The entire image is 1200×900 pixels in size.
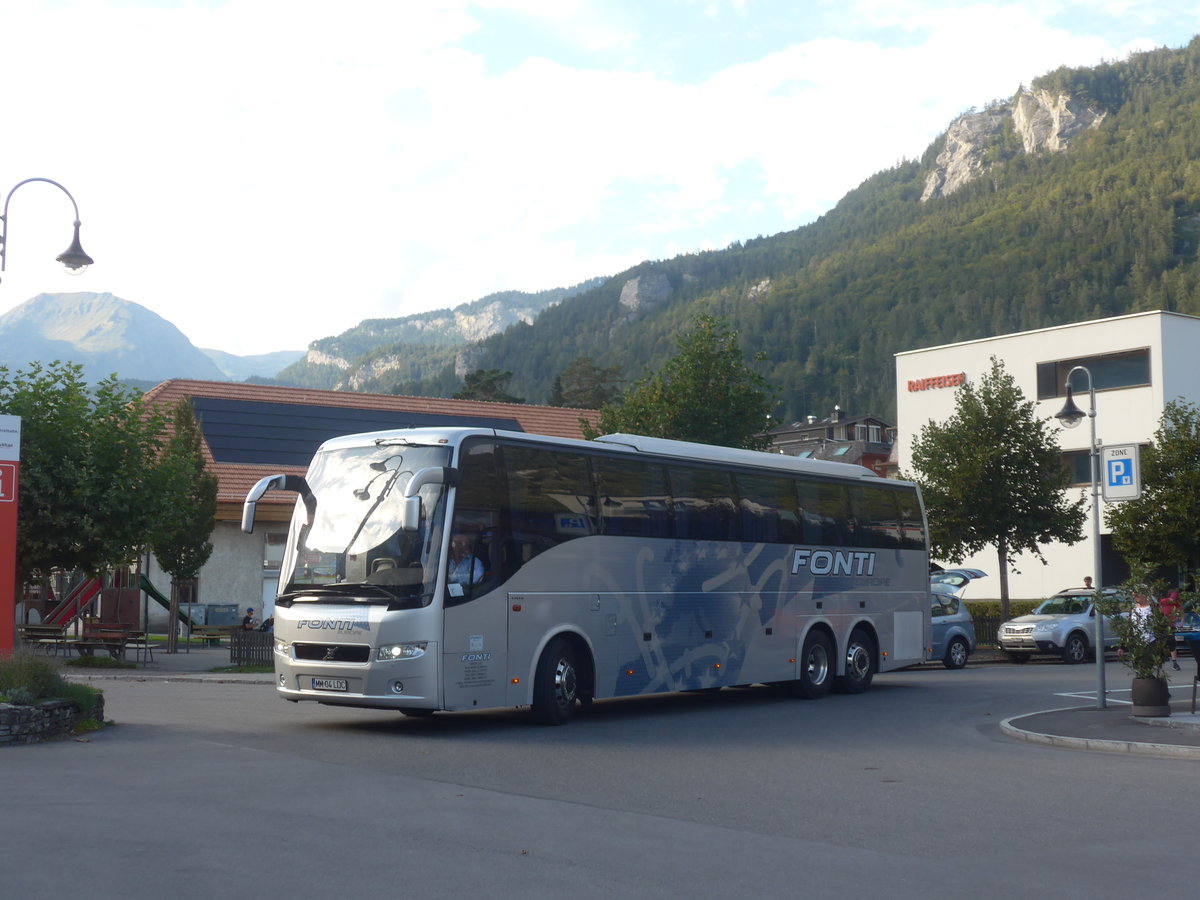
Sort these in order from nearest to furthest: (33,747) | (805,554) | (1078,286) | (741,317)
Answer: (33,747) < (805,554) < (1078,286) < (741,317)

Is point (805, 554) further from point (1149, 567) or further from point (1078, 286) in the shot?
point (1078, 286)

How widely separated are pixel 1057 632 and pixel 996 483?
6.22 metres

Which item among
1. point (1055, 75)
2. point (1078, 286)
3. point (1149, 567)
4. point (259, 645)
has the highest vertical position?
point (1055, 75)

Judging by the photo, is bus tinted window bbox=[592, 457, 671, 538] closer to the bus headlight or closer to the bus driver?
the bus driver

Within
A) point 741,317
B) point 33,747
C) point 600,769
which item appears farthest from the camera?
point 741,317

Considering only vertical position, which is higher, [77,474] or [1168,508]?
[77,474]

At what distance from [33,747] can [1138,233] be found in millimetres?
120294

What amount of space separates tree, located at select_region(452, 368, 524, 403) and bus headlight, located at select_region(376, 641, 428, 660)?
90.1 metres

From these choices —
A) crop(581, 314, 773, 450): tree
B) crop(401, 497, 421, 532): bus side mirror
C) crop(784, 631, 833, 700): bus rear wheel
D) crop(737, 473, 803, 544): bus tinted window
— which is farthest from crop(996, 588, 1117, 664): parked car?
crop(401, 497, 421, 532): bus side mirror

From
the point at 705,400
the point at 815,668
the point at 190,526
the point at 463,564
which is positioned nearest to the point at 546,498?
the point at 463,564

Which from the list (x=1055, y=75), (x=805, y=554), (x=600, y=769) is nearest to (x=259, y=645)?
(x=805, y=554)

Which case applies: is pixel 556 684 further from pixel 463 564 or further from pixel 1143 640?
pixel 1143 640

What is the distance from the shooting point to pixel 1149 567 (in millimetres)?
16109

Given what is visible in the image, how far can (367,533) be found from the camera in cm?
1428
